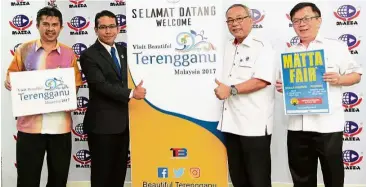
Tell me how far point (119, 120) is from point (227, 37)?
4.14 feet

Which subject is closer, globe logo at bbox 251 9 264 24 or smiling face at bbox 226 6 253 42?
smiling face at bbox 226 6 253 42

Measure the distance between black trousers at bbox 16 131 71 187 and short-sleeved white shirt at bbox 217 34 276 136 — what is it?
4.11 ft

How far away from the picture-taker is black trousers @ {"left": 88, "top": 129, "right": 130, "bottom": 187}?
2738 mm

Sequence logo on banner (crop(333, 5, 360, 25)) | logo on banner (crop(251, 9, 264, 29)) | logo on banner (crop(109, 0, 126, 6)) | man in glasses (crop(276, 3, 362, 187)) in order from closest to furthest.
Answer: man in glasses (crop(276, 3, 362, 187)) < logo on banner (crop(333, 5, 360, 25)) < logo on banner (crop(251, 9, 264, 29)) < logo on banner (crop(109, 0, 126, 6))

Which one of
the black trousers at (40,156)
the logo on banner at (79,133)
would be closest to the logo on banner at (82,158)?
the logo on banner at (79,133)

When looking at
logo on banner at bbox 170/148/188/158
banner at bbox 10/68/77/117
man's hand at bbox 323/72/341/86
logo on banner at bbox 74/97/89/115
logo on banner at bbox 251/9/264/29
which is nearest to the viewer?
man's hand at bbox 323/72/341/86

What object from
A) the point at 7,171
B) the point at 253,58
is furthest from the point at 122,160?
the point at 7,171

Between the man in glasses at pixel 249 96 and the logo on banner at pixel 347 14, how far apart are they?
3.35ft

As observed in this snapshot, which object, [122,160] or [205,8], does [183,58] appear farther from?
[122,160]

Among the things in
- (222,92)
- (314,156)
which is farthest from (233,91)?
(314,156)

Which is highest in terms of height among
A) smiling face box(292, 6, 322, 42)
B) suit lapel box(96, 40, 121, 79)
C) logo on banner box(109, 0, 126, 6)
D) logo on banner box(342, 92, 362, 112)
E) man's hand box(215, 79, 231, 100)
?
logo on banner box(109, 0, 126, 6)

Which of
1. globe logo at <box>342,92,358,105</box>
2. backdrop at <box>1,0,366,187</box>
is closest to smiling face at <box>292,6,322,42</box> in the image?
backdrop at <box>1,0,366,187</box>

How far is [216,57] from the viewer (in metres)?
2.66

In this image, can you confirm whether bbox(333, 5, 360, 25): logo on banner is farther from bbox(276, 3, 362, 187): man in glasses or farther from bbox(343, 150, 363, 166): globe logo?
bbox(343, 150, 363, 166): globe logo
